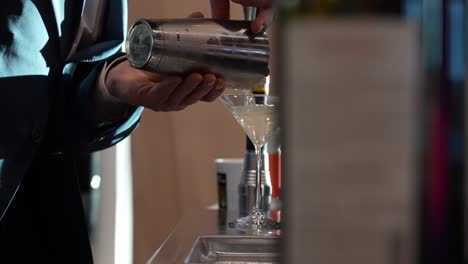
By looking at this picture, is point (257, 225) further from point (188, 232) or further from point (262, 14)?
point (262, 14)

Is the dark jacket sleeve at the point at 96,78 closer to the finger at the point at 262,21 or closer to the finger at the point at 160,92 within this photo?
the finger at the point at 160,92

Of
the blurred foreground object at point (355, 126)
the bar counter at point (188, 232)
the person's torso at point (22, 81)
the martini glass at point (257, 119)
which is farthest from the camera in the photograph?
the martini glass at point (257, 119)

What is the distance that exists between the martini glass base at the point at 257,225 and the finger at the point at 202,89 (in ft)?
0.71

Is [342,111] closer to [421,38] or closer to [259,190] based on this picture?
[421,38]

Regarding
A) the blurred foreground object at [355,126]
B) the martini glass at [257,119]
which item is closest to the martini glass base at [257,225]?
the martini glass at [257,119]

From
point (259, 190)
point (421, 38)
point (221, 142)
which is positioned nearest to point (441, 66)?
point (421, 38)

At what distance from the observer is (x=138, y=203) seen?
226cm

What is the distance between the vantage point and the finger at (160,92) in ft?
3.14

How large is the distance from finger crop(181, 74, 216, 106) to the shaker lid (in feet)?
0.30

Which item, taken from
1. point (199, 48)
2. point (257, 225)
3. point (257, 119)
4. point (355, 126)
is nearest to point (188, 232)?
point (257, 225)

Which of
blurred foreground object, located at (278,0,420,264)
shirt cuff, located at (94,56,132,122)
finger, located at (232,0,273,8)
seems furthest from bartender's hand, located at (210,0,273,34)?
blurred foreground object, located at (278,0,420,264)

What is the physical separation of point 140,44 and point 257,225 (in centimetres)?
35

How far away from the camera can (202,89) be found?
3.18 feet

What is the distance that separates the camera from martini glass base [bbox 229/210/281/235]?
40.5 inches
